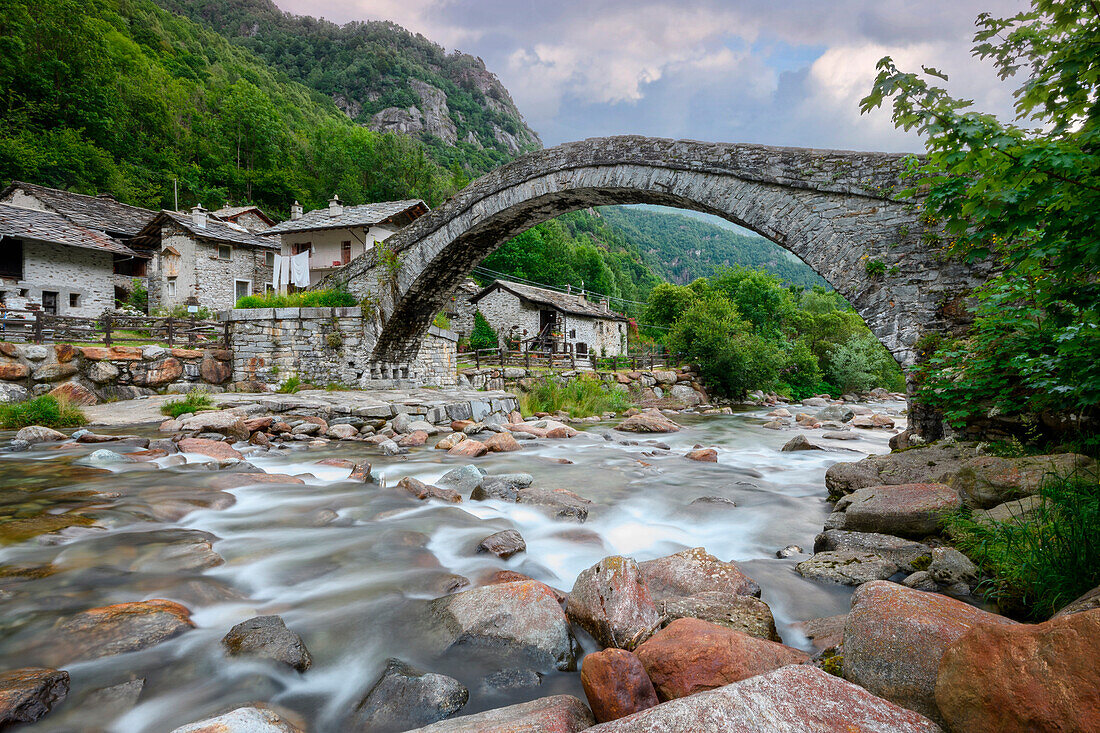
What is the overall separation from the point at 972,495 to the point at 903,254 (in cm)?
340

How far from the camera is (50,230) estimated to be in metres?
21.6

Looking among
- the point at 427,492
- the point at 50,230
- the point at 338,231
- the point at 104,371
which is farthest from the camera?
the point at 338,231

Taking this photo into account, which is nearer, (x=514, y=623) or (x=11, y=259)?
(x=514, y=623)

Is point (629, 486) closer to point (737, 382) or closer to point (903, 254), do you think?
point (903, 254)

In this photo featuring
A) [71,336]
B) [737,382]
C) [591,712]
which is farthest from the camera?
[737,382]

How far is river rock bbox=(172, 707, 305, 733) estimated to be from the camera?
1.74 meters

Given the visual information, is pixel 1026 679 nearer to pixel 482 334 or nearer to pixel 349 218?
pixel 349 218

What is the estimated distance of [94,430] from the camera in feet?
25.8

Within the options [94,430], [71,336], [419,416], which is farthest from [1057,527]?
[71,336]

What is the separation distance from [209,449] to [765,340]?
87.6 ft

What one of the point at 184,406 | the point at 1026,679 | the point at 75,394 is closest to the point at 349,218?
the point at 75,394

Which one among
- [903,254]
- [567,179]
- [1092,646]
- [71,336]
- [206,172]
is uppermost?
[206,172]

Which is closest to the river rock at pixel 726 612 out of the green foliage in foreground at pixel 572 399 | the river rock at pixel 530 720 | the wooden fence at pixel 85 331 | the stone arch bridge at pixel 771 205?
the river rock at pixel 530 720

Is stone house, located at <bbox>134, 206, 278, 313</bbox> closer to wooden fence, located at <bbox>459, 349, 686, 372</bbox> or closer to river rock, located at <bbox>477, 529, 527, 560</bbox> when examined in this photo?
wooden fence, located at <bbox>459, 349, 686, 372</bbox>
